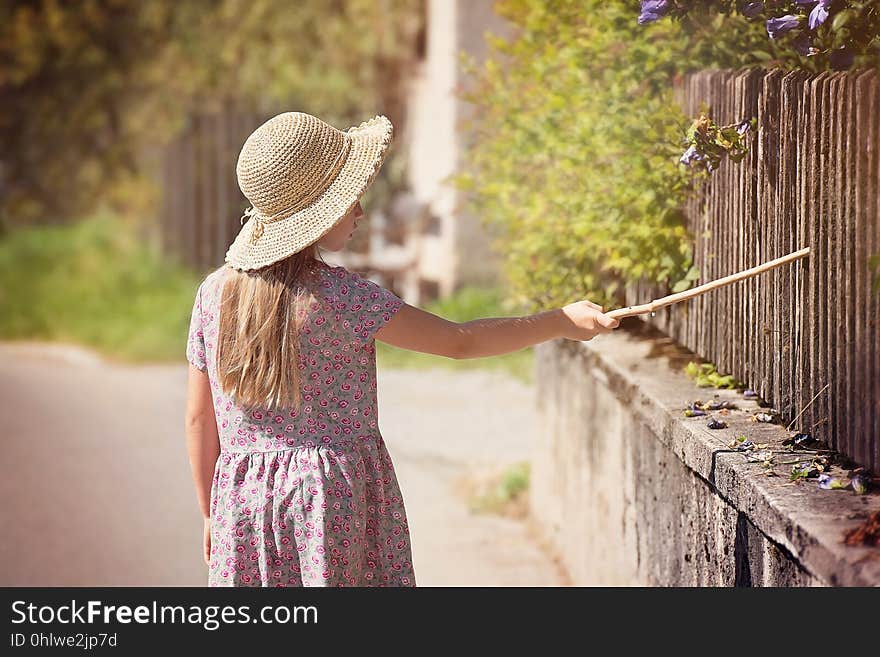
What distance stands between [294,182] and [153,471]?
4.39 meters

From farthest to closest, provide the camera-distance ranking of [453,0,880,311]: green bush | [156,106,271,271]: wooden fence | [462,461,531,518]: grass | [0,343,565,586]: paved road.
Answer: [156,106,271,271]: wooden fence, [462,461,531,518]: grass, [0,343,565,586]: paved road, [453,0,880,311]: green bush

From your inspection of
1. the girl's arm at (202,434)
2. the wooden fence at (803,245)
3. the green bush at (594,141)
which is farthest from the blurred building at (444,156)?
the girl's arm at (202,434)

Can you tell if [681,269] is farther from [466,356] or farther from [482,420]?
[482,420]

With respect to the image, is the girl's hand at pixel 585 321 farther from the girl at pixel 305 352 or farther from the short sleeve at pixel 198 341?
the short sleeve at pixel 198 341

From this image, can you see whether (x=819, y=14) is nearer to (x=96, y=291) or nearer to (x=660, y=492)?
(x=660, y=492)

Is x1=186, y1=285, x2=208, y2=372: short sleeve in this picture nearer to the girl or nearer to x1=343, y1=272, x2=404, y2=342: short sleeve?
the girl

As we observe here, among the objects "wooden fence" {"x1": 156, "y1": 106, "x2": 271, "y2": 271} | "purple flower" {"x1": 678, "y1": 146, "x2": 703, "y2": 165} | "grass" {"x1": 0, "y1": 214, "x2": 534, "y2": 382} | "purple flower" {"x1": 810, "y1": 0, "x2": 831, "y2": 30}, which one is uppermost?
"wooden fence" {"x1": 156, "y1": 106, "x2": 271, "y2": 271}

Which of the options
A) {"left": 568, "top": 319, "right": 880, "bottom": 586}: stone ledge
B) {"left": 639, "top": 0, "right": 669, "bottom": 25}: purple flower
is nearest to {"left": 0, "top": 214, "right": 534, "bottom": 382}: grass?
{"left": 568, "top": 319, "right": 880, "bottom": 586}: stone ledge

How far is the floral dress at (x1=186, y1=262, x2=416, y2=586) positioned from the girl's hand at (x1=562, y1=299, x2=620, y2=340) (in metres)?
0.40

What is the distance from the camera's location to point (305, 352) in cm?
279

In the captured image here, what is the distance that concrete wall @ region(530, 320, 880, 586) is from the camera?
2.41 meters

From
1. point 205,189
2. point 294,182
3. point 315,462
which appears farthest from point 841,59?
point 205,189

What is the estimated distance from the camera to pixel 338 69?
14.2 m
